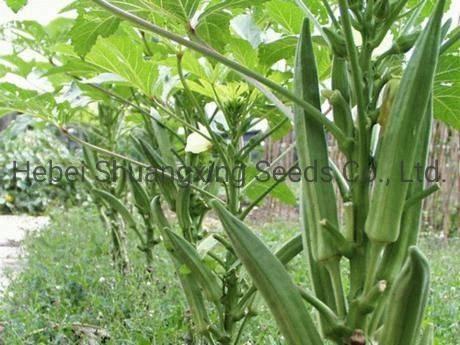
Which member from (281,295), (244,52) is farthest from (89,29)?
(281,295)

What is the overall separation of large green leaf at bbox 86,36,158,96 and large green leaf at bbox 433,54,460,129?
44 centimetres

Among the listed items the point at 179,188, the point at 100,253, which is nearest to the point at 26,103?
the point at 179,188

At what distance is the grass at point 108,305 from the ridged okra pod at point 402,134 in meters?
0.63

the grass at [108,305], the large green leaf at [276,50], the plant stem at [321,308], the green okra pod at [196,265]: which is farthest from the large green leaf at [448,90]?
the grass at [108,305]

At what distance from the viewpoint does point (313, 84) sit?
0.67 m

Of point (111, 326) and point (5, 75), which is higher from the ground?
point (5, 75)

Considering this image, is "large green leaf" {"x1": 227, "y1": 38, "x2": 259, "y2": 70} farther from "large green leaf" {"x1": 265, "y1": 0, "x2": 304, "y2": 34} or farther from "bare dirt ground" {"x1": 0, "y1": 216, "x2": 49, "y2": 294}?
"bare dirt ground" {"x1": 0, "y1": 216, "x2": 49, "y2": 294}

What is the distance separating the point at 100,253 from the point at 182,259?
73.7 inches

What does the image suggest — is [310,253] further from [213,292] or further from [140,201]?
[140,201]

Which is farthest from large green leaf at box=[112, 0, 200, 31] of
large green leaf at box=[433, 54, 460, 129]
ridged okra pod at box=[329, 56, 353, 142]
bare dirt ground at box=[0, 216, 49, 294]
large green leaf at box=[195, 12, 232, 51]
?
bare dirt ground at box=[0, 216, 49, 294]

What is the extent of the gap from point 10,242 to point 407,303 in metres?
3.76

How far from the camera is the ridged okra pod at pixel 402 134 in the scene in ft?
1.87

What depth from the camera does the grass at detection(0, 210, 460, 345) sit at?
1.46 meters

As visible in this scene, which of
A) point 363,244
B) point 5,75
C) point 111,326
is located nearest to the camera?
point 363,244
